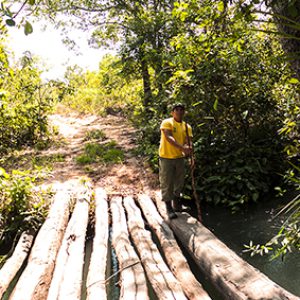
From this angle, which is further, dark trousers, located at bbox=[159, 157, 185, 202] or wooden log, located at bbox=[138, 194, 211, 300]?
dark trousers, located at bbox=[159, 157, 185, 202]

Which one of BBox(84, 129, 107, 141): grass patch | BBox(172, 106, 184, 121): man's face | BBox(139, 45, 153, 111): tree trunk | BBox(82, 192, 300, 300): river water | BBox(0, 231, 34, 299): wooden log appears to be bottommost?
BBox(0, 231, 34, 299): wooden log

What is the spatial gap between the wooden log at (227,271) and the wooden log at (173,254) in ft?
0.59

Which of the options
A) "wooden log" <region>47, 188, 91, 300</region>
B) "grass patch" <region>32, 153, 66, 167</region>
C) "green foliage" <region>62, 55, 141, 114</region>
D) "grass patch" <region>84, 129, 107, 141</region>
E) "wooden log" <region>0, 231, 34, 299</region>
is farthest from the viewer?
→ "green foliage" <region>62, 55, 141, 114</region>

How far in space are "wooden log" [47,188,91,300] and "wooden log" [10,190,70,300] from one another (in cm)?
9

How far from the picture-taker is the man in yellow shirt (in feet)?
15.6

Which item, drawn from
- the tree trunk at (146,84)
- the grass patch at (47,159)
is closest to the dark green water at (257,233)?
the grass patch at (47,159)

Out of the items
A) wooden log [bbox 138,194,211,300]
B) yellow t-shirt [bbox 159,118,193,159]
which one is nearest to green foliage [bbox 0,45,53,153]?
wooden log [bbox 138,194,211,300]

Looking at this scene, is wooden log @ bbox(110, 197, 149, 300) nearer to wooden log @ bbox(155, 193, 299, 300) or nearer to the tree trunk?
wooden log @ bbox(155, 193, 299, 300)

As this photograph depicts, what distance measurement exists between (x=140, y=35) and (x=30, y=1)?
853 centimetres

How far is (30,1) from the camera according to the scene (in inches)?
57.1

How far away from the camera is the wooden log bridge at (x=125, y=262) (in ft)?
9.83

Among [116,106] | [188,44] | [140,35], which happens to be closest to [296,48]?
[188,44]

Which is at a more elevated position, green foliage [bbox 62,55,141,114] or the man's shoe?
green foliage [bbox 62,55,141,114]

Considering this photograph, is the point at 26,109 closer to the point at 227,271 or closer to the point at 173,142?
the point at 173,142
